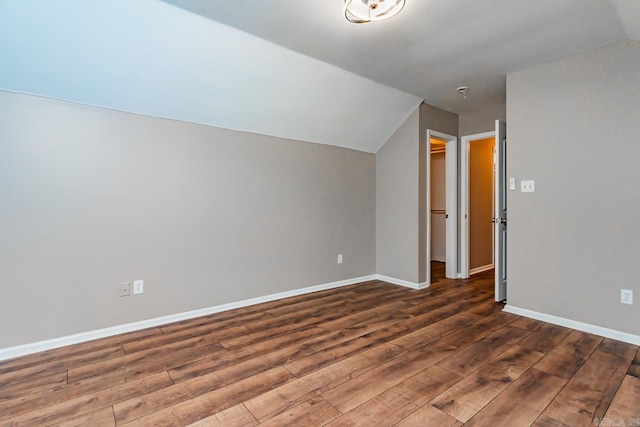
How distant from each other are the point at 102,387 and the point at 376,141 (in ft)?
12.7

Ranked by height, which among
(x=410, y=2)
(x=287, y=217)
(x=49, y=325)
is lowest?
(x=49, y=325)

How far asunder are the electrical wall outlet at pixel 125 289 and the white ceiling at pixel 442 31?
87.4 inches

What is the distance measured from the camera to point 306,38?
8.35 feet

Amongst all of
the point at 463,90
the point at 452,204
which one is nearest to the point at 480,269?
the point at 452,204

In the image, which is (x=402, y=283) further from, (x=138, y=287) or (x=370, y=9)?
(x=370, y=9)

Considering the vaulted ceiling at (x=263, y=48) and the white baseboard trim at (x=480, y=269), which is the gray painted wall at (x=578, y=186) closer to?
the vaulted ceiling at (x=263, y=48)

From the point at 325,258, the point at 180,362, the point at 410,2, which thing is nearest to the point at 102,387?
the point at 180,362

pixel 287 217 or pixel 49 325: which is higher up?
pixel 287 217

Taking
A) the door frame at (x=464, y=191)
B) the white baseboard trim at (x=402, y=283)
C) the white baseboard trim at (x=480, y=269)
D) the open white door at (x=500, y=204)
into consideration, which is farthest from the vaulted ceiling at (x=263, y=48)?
the white baseboard trim at (x=480, y=269)

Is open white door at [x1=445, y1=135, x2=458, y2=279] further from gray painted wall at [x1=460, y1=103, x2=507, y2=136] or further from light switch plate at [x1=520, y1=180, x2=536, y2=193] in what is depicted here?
light switch plate at [x1=520, y1=180, x2=536, y2=193]

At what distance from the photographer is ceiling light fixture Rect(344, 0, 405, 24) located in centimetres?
191

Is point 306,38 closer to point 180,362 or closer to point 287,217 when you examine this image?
point 287,217

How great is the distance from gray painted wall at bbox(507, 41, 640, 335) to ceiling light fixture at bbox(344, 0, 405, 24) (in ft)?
6.49

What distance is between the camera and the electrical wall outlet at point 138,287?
274 centimetres
